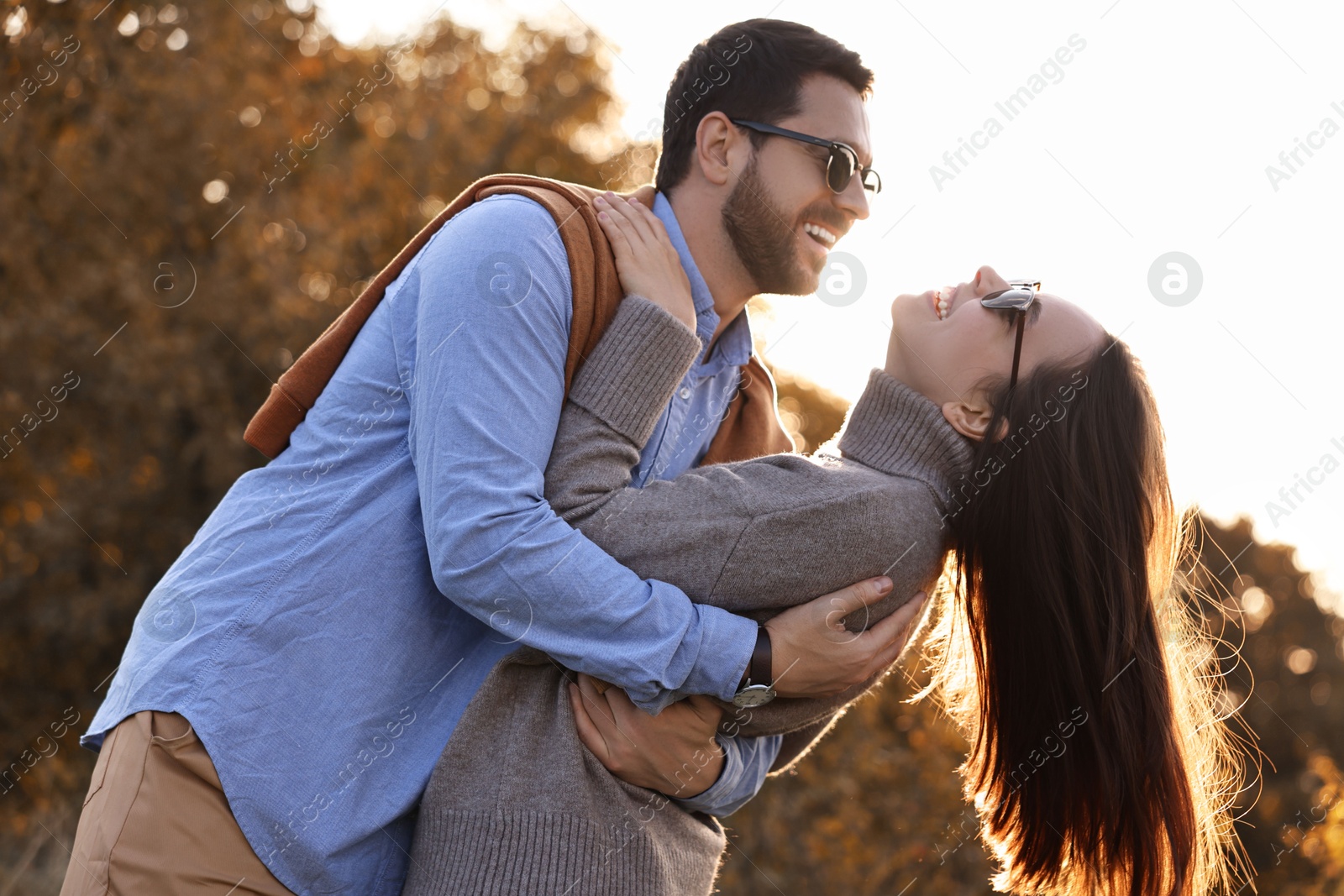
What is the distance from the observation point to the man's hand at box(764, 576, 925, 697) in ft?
6.48

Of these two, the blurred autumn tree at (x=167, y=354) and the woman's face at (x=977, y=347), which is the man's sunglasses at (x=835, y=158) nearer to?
the woman's face at (x=977, y=347)

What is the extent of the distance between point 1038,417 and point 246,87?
582 cm

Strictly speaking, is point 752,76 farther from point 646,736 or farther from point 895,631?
point 646,736

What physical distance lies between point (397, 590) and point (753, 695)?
0.63 m

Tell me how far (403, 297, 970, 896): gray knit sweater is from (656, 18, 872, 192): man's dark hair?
2.33ft

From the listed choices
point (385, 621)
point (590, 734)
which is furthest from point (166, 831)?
point (590, 734)

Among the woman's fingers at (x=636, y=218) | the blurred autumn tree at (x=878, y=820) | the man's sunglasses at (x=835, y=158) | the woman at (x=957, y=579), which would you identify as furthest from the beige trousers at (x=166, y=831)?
the blurred autumn tree at (x=878, y=820)

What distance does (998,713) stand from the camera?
2.24 meters

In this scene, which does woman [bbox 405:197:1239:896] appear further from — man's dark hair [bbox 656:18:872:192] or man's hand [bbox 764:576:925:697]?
man's dark hair [bbox 656:18:872:192]

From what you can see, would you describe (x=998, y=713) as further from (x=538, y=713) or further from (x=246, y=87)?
(x=246, y=87)

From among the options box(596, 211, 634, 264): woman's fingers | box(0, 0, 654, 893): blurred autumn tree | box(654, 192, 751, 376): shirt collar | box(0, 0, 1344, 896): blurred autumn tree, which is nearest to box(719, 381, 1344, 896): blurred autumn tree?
box(0, 0, 1344, 896): blurred autumn tree

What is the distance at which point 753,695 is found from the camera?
1.98 meters

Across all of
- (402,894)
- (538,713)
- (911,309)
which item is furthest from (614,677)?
(911,309)

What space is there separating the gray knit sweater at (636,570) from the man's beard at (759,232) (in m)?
0.47
